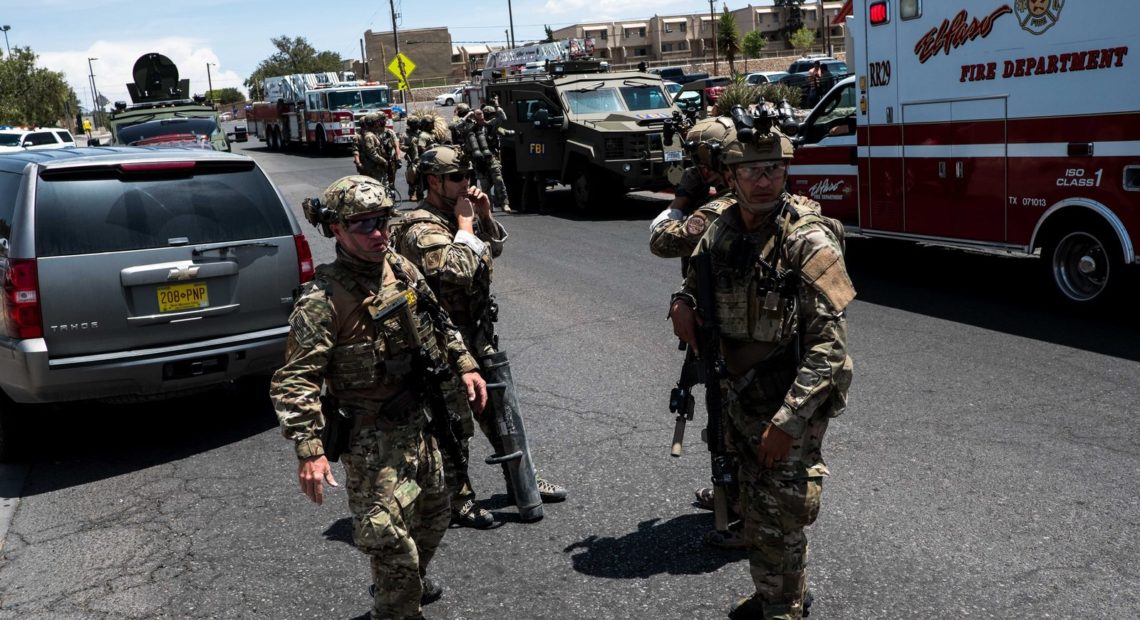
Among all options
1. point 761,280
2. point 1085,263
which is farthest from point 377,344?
point 1085,263

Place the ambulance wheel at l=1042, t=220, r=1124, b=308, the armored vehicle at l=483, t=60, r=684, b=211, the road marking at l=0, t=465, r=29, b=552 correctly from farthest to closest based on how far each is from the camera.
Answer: the armored vehicle at l=483, t=60, r=684, b=211, the ambulance wheel at l=1042, t=220, r=1124, b=308, the road marking at l=0, t=465, r=29, b=552

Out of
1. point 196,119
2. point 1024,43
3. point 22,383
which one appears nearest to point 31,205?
point 22,383

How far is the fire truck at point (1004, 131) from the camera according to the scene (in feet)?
26.6

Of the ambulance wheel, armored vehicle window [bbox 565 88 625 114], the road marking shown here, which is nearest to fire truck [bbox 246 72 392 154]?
armored vehicle window [bbox 565 88 625 114]

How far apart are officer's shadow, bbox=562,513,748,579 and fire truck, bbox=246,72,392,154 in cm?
2706

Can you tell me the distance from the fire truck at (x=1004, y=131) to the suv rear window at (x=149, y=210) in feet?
19.8

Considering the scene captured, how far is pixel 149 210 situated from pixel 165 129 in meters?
16.5

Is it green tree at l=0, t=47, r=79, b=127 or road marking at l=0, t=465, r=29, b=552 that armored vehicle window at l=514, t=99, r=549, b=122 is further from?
green tree at l=0, t=47, r=79, b=127

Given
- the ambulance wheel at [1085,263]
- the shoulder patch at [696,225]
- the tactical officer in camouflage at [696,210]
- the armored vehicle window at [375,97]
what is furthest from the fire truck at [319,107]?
the shoulder patch at [696,225]

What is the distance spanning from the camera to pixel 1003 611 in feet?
12.7

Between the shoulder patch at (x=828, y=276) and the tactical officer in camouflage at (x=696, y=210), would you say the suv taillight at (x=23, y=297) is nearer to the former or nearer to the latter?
the tactical officer in camouflage at (x=696, y=210)

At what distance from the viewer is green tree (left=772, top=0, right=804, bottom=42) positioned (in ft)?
334

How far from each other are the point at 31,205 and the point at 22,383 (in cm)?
101

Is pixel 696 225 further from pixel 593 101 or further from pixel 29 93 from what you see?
pixel 29 93
